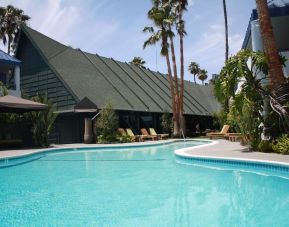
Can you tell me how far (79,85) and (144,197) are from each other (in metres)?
19.5

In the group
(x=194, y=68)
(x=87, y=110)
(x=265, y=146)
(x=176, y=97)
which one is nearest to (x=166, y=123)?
(x=176, y=97)

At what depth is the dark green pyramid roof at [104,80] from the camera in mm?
26328

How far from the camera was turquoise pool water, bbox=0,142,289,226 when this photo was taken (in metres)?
5.91

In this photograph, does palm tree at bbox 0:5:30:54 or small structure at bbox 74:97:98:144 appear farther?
palm tree at bbox 0:5:30:54

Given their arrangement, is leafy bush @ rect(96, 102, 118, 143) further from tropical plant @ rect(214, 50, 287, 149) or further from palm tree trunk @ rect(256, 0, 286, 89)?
palm tree trunk @ rect(256, 0, 286, 89)

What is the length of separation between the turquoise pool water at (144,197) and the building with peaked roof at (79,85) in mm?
13301

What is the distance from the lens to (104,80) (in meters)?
29.4

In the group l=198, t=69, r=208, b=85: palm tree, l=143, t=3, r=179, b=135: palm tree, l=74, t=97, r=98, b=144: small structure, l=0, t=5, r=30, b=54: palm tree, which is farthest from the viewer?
l=198, t=69, r=208, b=85: palm tree

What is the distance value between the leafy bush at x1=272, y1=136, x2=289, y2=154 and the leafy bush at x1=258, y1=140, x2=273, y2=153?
248 mm

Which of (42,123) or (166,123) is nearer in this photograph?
(42,123)

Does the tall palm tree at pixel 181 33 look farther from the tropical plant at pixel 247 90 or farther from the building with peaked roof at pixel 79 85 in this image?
the tropical plant at pixel 247 90

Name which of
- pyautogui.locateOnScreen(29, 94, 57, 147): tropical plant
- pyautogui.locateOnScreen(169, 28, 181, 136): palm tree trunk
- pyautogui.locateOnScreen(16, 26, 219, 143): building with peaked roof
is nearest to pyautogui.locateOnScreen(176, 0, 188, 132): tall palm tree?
pyautogui.locateOnScreen(169, 28, 181, 136): palm tree trunk

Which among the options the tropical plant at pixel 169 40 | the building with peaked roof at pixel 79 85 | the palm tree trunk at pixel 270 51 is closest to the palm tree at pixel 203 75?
the building with peaked roof at pixel 79 85

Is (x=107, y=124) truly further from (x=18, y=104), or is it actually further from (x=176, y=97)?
(x=176, y=97)
